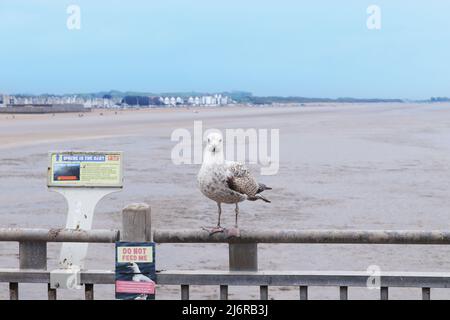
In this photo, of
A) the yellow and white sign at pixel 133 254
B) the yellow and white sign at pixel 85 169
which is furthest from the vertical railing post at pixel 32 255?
the yellow and white sign at pixel 133 254

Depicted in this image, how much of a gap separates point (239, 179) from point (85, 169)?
112 cm

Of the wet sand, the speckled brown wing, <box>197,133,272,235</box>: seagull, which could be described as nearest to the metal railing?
<box>197,133,272,235</box>: seagull

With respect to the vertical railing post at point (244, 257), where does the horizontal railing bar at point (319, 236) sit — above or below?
above

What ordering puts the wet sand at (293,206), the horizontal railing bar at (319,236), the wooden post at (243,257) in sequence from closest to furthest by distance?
the horizontal railing bar at (319,236) → the wooden post at (243,257) → the wet sand at (293,206)

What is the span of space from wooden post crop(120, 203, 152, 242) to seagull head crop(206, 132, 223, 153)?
0.62 m

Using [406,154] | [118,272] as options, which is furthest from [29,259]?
[406,154]

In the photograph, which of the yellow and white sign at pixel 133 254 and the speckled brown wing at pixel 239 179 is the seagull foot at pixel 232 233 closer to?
the speckled brown wing at pixel 239 179

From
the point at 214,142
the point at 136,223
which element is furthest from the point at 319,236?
the point at 136,223

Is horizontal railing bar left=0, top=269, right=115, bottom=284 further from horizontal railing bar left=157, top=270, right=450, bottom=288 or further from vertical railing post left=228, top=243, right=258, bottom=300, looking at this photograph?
vertical railing post left=228, top=243, right=258, bottom=300

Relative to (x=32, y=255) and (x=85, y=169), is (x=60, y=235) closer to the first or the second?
(x=32, y=255)

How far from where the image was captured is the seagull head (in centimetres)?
555

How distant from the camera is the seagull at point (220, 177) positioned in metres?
5.63

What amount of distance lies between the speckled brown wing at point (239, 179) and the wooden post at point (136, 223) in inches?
25.8

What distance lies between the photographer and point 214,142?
18.2 ft
